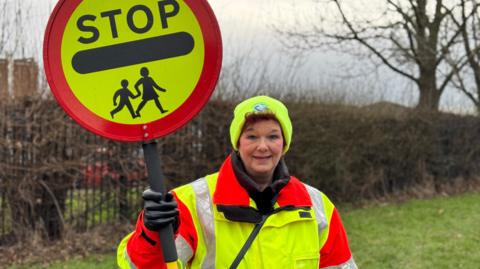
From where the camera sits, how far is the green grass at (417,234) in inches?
271

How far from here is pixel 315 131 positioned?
10125 mm

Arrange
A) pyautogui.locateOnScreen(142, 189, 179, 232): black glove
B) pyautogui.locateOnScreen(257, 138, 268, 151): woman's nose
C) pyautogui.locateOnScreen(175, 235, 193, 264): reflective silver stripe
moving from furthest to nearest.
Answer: pyautogui.locateOnScreen(257, 138, 268, 151): woman's nose < pyautogui.locateOnScreen(175, 235, 193, 264): reflective silver stripe < pyautogui.locateOnScreen(142, 189, 179, 232): black glove

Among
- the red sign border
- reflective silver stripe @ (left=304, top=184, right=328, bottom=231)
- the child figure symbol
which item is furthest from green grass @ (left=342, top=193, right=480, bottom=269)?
the child figure symbol

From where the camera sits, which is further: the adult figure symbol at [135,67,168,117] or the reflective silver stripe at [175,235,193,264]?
the reflective silver stripe at [175,235,193,264]

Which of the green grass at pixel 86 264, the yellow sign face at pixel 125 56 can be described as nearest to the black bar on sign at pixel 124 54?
the yellow sign face at pixel 125 56

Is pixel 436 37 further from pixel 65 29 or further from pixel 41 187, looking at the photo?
pixel 65 29

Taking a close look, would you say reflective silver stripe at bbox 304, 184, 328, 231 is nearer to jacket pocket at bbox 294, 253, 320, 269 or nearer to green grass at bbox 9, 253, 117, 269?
jacket pocket at bbox 294, 253, 320, 269

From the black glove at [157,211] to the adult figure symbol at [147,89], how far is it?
0.97ft

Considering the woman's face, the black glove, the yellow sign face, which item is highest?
the yellow sign face

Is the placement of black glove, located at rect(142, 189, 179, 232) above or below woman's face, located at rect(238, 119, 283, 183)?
below

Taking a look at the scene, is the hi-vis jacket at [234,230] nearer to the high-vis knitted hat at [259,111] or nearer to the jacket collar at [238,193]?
the jacket collar at [238,193]

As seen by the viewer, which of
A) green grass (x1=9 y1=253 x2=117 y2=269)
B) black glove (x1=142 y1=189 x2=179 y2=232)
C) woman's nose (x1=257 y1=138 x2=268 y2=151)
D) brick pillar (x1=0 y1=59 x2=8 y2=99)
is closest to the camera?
black glove (x1=142 y1=189 x2=179 y2=232)

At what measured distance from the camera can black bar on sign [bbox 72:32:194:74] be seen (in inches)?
72.7

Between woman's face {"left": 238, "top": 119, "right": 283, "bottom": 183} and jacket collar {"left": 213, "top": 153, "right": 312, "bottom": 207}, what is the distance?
9cm
